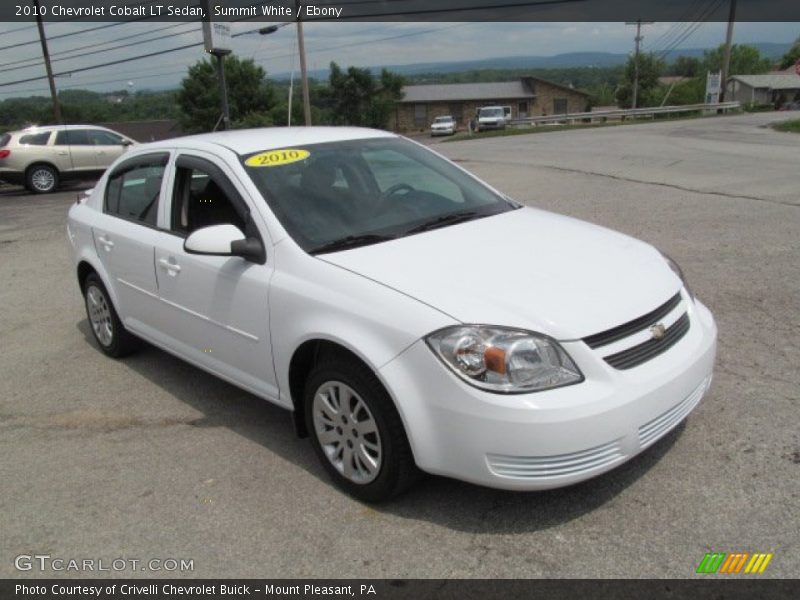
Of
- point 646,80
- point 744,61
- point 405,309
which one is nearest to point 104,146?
point 405,309

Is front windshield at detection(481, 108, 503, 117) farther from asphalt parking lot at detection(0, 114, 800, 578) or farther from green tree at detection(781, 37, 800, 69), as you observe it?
green tree at detection(781, 37, 800, 69)

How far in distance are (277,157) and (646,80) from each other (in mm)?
87705

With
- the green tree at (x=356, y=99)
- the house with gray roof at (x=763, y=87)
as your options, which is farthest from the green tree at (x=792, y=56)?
the green tree at (x=356, y=99)

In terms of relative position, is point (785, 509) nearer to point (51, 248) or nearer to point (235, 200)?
point (235, 200)

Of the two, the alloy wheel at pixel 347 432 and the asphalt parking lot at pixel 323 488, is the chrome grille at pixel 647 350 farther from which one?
the alloy wheel at pixel 347 432

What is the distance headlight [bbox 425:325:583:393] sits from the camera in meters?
2.70

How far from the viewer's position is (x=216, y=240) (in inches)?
138

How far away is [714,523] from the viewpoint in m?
2.85

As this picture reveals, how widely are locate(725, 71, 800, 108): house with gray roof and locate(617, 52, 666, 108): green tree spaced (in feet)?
27.5

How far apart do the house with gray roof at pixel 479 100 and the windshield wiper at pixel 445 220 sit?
8242 centimetres

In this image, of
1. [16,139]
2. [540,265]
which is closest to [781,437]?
[540,265]

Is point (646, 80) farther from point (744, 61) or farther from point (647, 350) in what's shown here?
point (647, 350)

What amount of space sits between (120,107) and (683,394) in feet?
313

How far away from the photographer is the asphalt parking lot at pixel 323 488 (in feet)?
9.14
